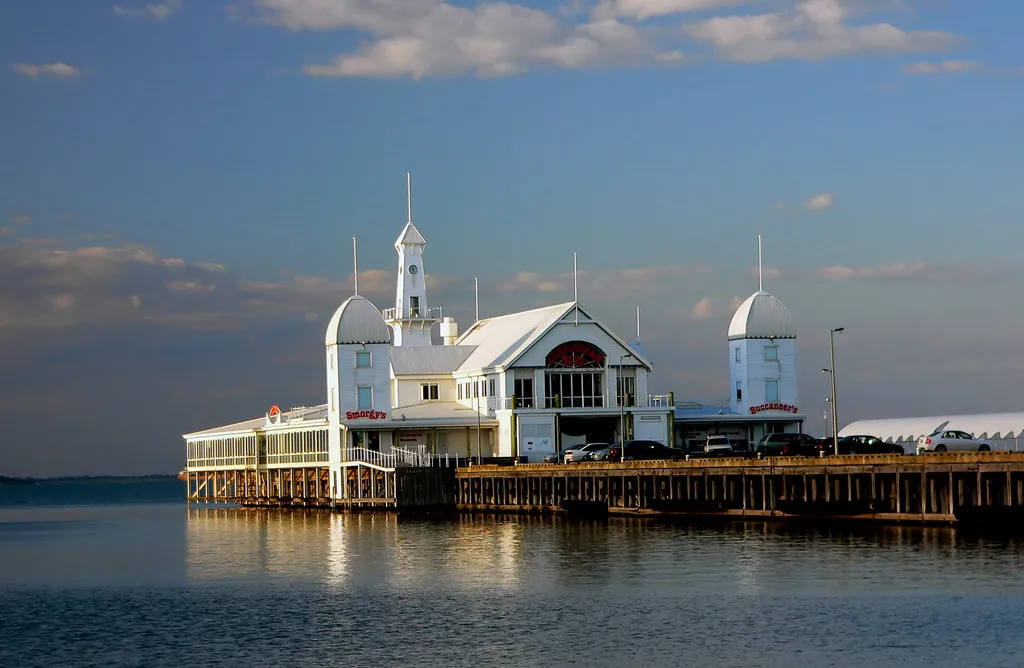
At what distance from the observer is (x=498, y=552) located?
6881 centimetres

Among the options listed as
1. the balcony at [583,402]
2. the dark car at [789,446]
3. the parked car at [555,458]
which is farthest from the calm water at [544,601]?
the balcony at [583,402]

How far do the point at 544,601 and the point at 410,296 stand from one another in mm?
81958

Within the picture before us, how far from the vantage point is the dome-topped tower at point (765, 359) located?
11619 centimetres

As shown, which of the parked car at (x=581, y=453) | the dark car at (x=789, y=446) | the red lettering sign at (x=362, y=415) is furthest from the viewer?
the red lettering sign at (x=362, y=415)

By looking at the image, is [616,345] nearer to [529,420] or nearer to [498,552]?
[529,420]

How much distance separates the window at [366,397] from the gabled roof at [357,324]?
11.2 feet

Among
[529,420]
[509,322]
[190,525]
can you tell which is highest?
[509,322]

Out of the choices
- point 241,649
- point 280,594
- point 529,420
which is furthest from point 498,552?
point 529,420

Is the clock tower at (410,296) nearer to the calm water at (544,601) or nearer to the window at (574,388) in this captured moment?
the window at (574,388)

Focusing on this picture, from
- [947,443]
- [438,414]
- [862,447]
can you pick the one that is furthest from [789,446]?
[438,414]

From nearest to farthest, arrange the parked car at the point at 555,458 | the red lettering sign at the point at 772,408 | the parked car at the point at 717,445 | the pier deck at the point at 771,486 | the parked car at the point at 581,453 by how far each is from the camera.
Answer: the pier deck at the point at 771,486 < the parked car at the point at 581,453 < the parked car at the point at 717,445 < the parked car at the point at 555,458 < the red lettering sign at the point at 772,408

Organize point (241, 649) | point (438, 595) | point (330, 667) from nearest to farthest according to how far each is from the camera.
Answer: point (330, 667) < point (241, 649) < point (438, 595)

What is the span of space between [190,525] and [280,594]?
59951 millimetres

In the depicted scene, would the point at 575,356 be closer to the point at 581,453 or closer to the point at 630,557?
the point at 581,453
